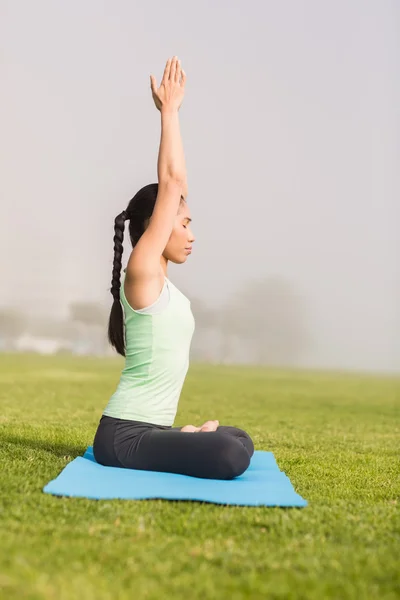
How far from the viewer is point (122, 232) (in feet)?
13.9

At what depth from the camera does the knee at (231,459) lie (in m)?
3.89

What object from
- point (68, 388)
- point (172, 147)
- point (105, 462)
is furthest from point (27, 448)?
point (68, 388)

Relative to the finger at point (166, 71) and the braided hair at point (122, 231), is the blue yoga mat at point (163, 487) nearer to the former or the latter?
the braided hair at point (122, 231)

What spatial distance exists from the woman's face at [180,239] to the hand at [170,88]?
59 cm

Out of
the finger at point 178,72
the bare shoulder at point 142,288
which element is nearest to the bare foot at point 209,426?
the bare shoulder at point 142,288

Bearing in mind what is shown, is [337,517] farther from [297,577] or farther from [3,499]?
[3,499]

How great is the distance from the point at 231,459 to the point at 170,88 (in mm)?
2157

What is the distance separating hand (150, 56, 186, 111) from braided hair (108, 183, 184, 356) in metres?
0.47

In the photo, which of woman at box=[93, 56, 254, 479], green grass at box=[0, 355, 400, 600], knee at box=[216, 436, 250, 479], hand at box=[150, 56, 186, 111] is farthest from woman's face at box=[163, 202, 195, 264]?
green grass at box=[0, 355, 400, 600]

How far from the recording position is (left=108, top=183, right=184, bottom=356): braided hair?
166 inches

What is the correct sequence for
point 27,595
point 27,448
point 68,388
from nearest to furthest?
1. point 27,595
2. point 27,448
3. point 68,388

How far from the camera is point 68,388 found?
622 inches

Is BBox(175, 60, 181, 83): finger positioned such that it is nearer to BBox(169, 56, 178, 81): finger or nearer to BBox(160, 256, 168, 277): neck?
BBox(169, 56, 178, 81): finger

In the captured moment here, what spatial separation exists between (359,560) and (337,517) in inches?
31.2
